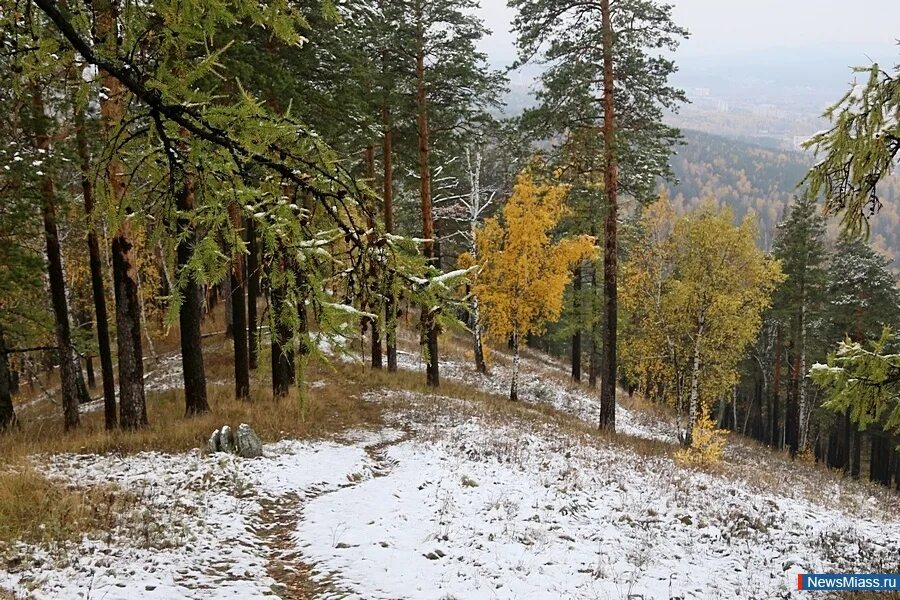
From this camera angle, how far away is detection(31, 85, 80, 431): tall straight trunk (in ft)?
34.3

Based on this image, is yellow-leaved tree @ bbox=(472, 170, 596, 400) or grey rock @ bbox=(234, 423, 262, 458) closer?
grey rock @ bbox=(234, 423, 262, 458)

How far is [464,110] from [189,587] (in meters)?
14.9

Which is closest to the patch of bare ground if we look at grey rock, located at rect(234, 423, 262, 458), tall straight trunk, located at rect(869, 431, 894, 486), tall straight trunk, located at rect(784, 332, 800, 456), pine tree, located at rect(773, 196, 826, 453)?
grey rock, located at rect(234, 423, 262, 458)

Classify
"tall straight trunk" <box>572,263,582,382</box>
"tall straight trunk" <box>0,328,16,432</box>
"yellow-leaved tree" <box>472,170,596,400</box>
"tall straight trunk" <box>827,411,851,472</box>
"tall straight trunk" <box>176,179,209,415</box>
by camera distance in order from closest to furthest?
"tall straight trunk" <box>176,179,209,415</box>
"tall straight trunk" <box>0,328,16,432</box>
"yellow-leaved tree" <box>472,170,596,400</box>
"tall straight trunk" <box>572,263,582,382</box>
"tall straight trunk" <box>827,411,851,472</box>

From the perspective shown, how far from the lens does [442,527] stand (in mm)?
7602

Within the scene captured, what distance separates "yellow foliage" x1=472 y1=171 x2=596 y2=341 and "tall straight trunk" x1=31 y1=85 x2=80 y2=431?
11.2 m

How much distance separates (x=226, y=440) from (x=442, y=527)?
468 centimetres

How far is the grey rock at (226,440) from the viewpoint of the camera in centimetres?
975

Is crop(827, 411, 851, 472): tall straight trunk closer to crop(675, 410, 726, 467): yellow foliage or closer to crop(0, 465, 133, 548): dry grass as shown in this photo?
crop(675, 410, 726, 467): yellow foliage

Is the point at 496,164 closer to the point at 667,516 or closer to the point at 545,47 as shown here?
the point at 545,47

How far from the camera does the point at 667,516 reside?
8.88 metres

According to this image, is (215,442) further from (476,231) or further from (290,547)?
(476,231)

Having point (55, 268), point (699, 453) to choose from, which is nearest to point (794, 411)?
point (699, 453)

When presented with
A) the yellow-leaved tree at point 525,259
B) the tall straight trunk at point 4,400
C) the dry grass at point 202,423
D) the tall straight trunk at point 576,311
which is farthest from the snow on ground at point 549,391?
the tall straight trunk at point 4,400
